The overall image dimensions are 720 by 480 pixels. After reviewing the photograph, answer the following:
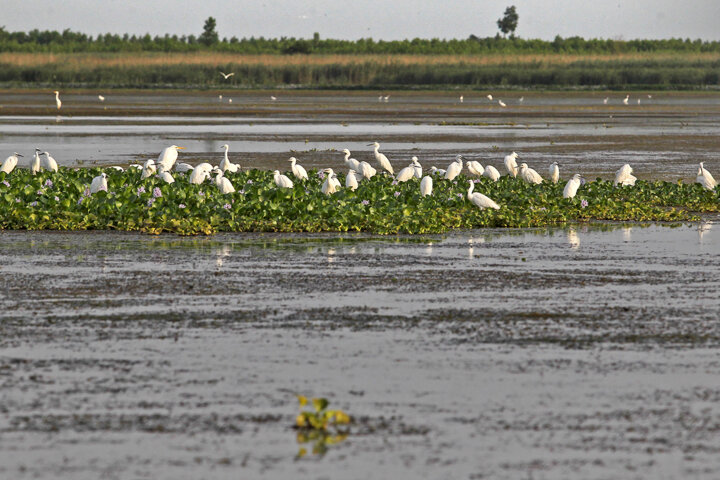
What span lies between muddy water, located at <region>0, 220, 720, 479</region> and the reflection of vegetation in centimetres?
10

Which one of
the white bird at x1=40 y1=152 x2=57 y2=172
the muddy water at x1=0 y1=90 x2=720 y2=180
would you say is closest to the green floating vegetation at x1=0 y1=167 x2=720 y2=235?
the white bird at x1=40 y1=152 x2=57 y2=172

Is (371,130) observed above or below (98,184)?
below

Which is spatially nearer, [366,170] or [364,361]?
[364,361]

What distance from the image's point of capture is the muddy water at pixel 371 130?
3228 centimetres

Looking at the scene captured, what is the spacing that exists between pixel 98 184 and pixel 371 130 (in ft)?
94.3

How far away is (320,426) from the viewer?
7.15 metres

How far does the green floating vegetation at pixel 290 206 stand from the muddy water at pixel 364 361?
2039 mm

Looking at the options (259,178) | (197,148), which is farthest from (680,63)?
(259,178)

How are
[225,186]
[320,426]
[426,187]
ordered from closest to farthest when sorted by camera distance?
[320,426] < [225,186] < [426,187]

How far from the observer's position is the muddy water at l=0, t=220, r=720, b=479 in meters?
6.71

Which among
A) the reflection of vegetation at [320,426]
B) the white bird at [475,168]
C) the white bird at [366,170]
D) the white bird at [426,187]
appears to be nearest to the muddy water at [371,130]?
the white bird at [475,168]

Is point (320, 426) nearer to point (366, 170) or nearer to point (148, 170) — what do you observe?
point (148, 170)

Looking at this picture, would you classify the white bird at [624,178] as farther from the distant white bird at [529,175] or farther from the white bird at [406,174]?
the white bird at [406,174]

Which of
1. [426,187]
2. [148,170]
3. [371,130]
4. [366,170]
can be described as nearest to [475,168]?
[366,170]
